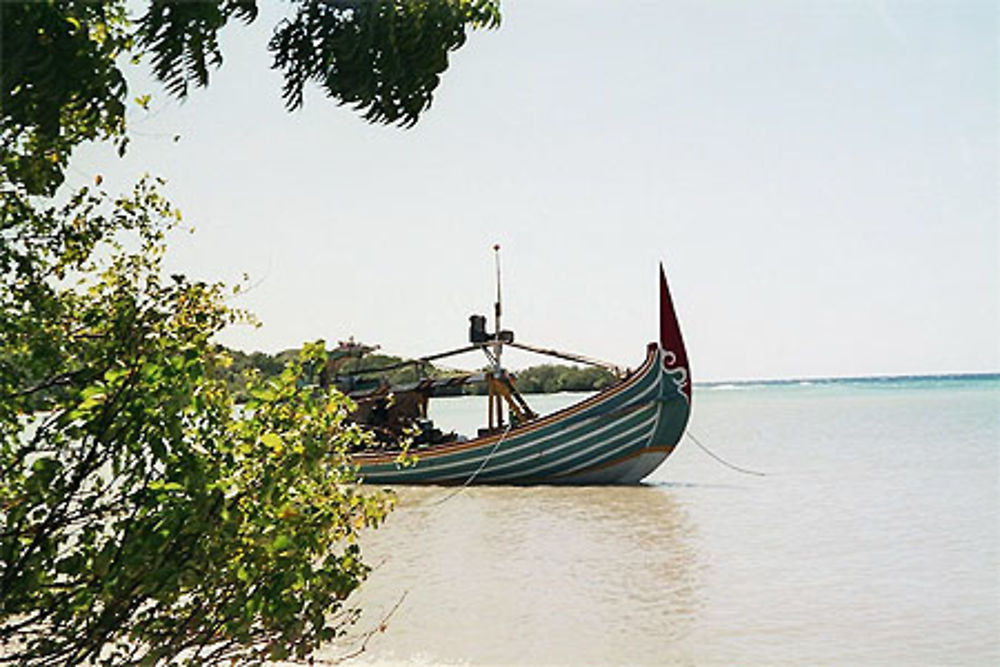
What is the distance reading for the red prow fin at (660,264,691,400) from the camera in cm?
1625

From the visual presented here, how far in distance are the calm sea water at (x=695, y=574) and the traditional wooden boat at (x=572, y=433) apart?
489 millimetres

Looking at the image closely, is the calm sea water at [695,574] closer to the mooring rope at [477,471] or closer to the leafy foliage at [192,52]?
the mooring rope at [477,471]

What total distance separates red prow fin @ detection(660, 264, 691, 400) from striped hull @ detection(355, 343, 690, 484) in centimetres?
6

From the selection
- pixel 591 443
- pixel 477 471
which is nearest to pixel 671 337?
pixel 591 443

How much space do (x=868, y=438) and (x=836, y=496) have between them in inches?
661

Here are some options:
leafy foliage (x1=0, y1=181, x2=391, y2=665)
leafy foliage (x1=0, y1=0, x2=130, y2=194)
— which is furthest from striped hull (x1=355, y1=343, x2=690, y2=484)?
leafy foliage (x1=0, y1=0, x2=130, y2=194)

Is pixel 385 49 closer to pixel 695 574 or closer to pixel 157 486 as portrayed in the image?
pixel 157 486

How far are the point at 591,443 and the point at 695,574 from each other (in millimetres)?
6844

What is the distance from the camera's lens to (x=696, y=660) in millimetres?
6926

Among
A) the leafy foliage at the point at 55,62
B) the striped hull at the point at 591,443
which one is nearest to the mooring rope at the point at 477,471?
the striped hull at the point at 591,443

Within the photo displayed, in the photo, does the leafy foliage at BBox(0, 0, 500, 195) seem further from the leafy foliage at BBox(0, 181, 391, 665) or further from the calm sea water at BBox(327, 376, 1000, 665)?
the calm sea water at BBox(327, 376, 1000, 665)

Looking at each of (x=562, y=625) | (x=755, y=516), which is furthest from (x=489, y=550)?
(x=755, y=516)

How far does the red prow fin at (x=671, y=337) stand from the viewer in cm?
1625

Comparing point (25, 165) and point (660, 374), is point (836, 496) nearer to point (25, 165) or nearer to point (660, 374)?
point (660, 374)
